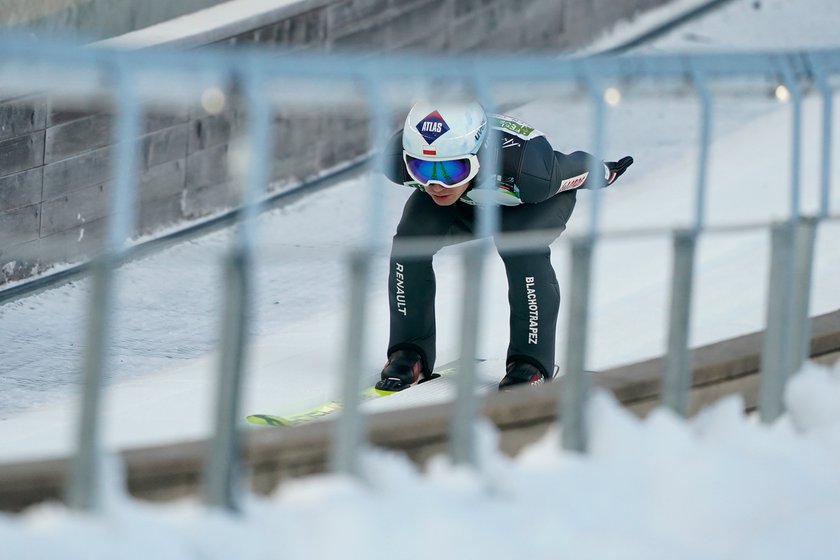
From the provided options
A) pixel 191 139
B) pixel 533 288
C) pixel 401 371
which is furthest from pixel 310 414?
pixel 191 139

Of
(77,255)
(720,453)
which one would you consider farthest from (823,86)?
(77,255)

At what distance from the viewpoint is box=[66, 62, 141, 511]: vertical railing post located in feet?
9.50

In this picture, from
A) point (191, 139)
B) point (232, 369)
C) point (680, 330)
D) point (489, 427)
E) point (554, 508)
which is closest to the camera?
point (232, 369)

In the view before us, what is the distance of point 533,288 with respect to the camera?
546 centimetres

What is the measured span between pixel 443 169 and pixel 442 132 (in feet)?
0.46

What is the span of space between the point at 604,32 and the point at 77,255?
19.1 ft

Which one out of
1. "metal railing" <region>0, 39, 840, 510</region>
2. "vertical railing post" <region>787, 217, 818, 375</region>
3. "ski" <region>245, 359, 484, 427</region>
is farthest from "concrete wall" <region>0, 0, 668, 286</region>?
"vertical railing post" <region>787, 217, 818, 375</region>

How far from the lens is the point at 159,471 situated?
3107 mm

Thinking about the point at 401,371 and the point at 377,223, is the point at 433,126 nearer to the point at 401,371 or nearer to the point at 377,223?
the point at 401,371

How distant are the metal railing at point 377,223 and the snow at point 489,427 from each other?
0.08 m

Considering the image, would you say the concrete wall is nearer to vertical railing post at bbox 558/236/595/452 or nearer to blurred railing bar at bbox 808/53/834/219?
blurred railing bar at bbox 808/53/834/219

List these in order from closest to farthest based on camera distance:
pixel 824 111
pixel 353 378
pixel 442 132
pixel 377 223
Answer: pixel 353 378 → pixel 377 223 → pixel 824 111 → pixel 442 132

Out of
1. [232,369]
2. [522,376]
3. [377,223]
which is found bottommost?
[522,376]

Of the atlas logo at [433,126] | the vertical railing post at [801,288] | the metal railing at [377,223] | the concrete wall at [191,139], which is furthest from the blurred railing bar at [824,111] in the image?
the concrete wall at [191,139]
